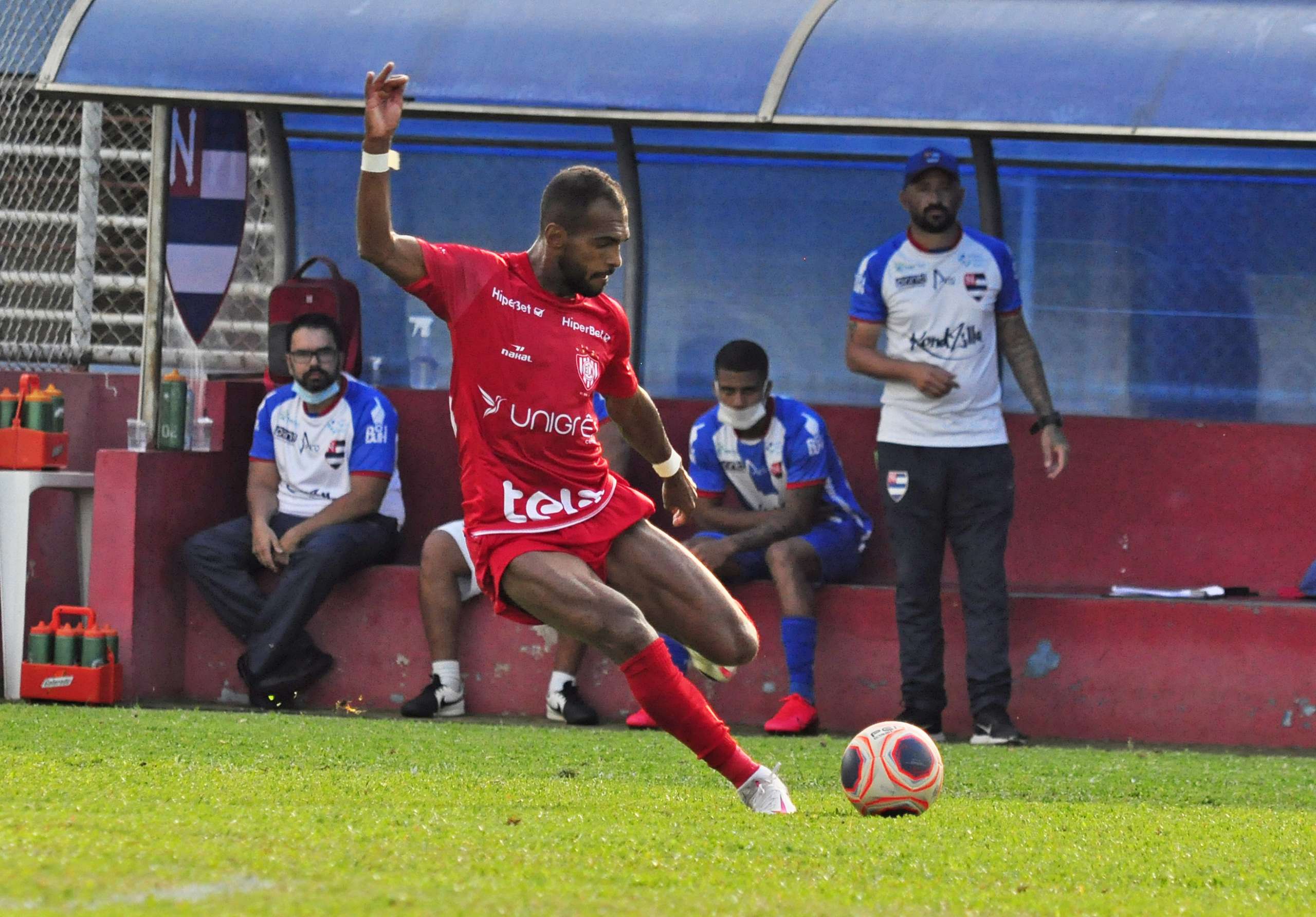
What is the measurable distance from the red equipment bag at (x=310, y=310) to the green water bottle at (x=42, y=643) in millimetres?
1712

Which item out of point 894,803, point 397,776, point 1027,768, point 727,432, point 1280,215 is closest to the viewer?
point 894,803

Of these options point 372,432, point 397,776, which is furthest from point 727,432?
point 397,776

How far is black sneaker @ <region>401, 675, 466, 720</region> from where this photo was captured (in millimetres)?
8742

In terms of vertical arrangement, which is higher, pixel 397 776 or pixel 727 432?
pixel 727 432

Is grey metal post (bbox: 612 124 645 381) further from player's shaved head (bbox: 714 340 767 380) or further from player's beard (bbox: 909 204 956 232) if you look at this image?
player's beard (bbox: 909 204 956 232)

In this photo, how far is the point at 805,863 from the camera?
4.42 m

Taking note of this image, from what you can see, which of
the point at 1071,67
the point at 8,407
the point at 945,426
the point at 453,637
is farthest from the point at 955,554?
the point at 8,407

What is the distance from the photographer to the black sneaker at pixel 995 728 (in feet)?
26.5

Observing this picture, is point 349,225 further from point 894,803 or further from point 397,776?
point 894,803

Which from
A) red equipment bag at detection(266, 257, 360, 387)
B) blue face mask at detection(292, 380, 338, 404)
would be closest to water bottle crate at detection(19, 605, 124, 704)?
blue face mask at detection(292, 380, 338, 404)

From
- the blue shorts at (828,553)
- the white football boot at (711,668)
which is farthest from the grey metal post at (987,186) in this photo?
the white football boot at (711,668)

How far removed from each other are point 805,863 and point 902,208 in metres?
6.03

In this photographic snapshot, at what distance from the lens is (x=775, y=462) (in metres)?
8.88

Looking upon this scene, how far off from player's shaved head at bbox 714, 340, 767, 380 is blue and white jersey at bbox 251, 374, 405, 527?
1.64 m
